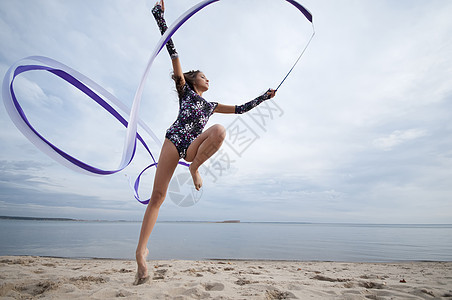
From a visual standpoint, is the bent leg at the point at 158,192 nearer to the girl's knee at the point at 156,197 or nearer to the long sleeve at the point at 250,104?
the girl's knee at the point at 156,197

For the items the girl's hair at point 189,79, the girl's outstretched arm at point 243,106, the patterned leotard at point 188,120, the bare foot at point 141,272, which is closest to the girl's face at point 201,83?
the girl's hair at point 189,79

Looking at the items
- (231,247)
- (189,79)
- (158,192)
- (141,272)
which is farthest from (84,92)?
(231,247)

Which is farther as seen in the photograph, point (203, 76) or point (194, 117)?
point (203, 76)

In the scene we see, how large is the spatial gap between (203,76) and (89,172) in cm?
191

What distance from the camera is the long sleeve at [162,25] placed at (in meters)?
2.96

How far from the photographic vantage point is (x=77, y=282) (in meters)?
3.15

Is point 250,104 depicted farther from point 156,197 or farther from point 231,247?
point 231,247

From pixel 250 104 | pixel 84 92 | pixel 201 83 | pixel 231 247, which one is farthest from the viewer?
pixel 231 247

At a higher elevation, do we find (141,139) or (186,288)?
(141,139)

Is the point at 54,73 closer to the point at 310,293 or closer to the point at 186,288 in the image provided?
the point at 186,288

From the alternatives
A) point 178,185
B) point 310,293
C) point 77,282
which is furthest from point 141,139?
point 310,293

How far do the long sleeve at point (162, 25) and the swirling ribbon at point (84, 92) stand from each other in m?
0.16

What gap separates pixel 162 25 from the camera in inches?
117

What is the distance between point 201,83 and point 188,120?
0.63 metres
